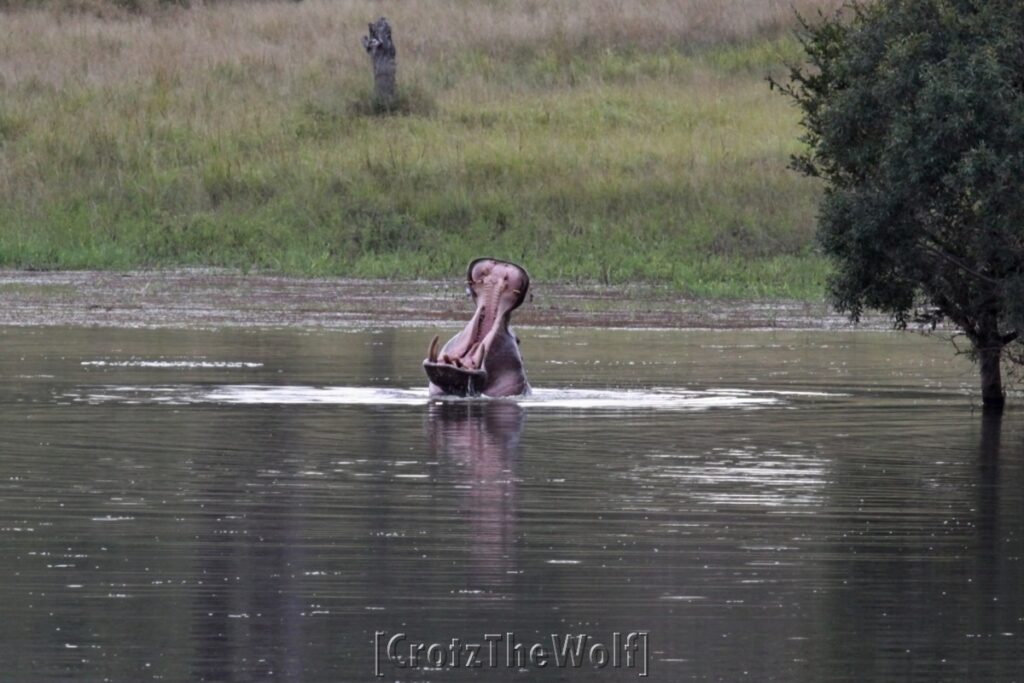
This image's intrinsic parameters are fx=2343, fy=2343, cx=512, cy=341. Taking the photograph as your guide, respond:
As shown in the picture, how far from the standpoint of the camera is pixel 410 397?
20453 millimetres

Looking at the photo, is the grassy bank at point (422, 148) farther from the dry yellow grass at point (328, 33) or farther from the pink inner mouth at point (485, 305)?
the pink inner mouth at point (485, 305)

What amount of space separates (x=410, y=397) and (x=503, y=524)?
7.72 m

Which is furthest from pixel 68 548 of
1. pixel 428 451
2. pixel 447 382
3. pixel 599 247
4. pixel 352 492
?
pixel 599 247

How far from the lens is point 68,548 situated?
463 inches

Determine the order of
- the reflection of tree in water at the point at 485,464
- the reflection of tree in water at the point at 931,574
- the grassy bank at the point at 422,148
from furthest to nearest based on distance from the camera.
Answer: the grassy bank at the point at 422,148
the reflection of tree in water at the point at 485,464
the reflection of tree in water at the point at 931,574

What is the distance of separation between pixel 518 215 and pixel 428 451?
Answer: 77.8 ft

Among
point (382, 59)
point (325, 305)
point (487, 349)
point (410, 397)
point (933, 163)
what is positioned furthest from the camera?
point (382, 59)

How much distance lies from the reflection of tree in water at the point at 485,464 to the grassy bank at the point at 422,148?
15952mm

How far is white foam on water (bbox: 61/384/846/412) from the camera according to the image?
19688mm

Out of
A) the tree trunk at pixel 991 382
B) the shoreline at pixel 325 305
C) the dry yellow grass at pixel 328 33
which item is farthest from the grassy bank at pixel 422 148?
the tree trunk at pixel 991 382

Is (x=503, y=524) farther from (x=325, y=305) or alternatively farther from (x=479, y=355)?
(x=325, y=305)

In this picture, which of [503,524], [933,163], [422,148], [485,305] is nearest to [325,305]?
[422,148]

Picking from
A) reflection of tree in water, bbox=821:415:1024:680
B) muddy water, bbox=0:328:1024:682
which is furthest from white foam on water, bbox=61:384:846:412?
reflection of tree in water, bbox=821:415:1024:680

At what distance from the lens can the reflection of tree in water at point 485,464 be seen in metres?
11.7
